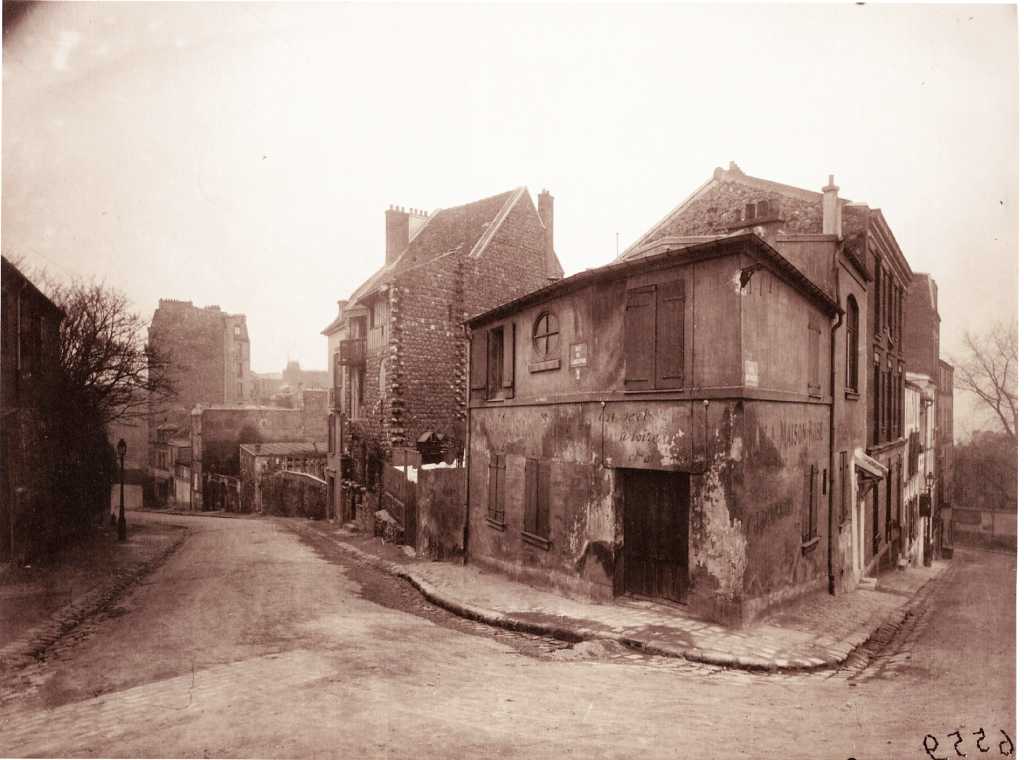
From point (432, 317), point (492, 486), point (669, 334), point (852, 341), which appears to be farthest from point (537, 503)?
point (432, 317)

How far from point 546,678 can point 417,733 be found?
1838mm

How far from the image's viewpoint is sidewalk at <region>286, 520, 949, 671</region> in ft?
25.6

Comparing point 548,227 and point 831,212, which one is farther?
point 548,227

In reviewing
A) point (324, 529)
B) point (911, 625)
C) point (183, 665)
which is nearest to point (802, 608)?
point (911, 625)

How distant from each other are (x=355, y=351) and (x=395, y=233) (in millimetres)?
5148

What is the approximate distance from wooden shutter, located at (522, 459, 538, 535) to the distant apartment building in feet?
25.4

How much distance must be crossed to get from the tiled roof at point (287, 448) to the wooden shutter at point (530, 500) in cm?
2123

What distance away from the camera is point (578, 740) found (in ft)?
18.0

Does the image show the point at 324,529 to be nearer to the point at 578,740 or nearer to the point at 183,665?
the point at 183,665

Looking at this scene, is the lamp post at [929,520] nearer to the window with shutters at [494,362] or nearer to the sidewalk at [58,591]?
the window with shutters at [494,362]

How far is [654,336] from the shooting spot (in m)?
9.63

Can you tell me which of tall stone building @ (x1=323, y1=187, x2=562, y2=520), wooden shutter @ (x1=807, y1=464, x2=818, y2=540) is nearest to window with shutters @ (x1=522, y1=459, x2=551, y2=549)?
wooden shutter @ (x1=807, y1=464, x2=818, y2=540)

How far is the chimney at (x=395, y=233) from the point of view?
24422 millimetres

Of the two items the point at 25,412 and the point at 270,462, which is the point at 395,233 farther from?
the point at 25,412
